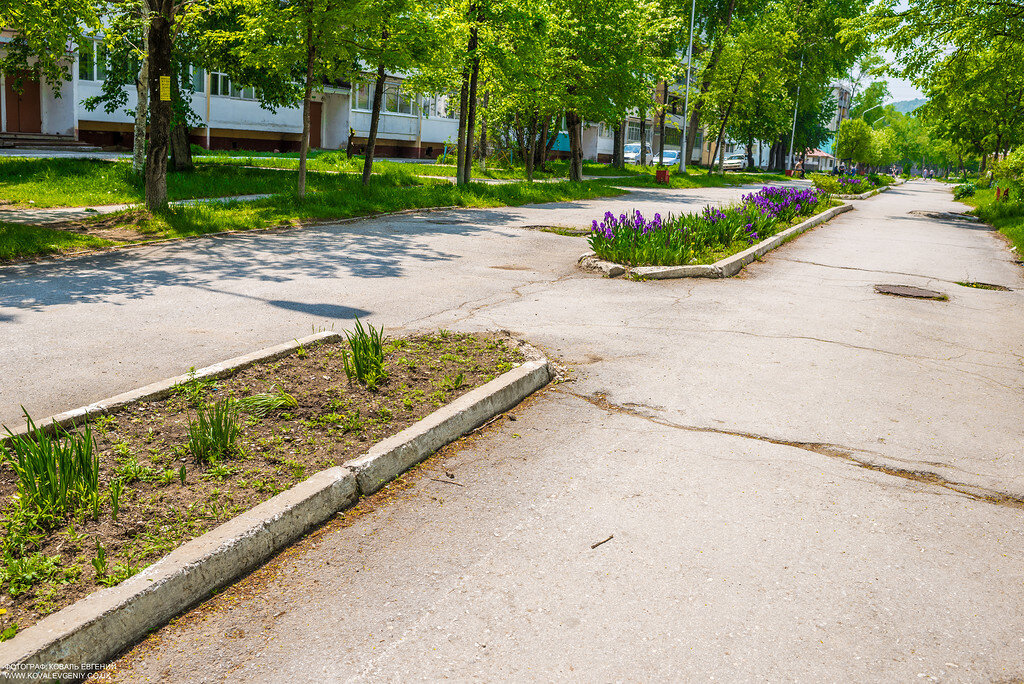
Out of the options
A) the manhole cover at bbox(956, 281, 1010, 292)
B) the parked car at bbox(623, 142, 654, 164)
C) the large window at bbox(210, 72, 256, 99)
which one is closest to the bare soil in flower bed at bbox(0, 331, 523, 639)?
the manhole cover at bbox(956, 281, 1010, 292)

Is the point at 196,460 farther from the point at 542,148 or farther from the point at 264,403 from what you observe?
the point at 542,148

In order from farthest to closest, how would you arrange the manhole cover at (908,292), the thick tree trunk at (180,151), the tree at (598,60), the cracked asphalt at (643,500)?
the tree at (598,60) → the thick tree trunk at (180,151) → the manhole cover at (908,292) → the cracked asphalt at (643,500)

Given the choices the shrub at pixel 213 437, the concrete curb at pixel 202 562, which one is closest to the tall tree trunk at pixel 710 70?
the concrete curb at pixel 202 562

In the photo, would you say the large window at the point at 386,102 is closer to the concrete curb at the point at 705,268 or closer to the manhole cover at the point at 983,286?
the concrete curb at the point at 705,268

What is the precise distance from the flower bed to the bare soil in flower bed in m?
5.37

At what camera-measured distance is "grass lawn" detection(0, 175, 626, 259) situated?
11766 millimetres

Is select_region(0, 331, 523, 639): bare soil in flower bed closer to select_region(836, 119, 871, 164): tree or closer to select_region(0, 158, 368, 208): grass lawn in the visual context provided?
select_region(0, 158, 368, 208): grass lawn

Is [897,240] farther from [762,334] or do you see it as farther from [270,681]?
[270,681]

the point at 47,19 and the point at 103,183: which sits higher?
the point at 47,19

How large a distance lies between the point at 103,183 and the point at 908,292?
16719 millimetres

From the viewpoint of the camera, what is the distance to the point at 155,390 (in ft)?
16.4

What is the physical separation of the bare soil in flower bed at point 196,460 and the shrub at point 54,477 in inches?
2.6

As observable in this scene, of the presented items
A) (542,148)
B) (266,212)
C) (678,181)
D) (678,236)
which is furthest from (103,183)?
(678,181)

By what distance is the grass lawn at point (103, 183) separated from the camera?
16688 millimetres
